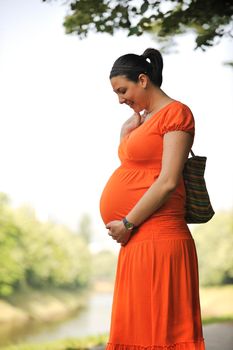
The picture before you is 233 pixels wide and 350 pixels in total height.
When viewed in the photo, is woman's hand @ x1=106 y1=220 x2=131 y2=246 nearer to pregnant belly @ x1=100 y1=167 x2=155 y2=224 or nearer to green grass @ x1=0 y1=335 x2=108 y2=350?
pregnant belly @ x1=100 y1=167 x2=155 y2=224

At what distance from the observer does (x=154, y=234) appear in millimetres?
1749

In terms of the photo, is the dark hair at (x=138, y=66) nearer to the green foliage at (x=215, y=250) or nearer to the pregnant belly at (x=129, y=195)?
the pregnant belly at (x=129, y=195)

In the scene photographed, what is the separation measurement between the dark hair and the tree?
1729mm

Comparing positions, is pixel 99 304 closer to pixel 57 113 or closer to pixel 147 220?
pixel 57 113

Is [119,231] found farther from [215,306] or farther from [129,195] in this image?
[215,306]

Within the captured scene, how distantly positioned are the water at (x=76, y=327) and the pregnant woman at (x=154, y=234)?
3474 millimetres

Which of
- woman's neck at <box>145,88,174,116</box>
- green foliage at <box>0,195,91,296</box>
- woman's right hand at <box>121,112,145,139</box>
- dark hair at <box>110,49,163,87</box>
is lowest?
woman's neck at <box>145,88,174,116</box>

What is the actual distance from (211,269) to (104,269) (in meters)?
1.03

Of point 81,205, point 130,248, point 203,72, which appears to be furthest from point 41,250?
point 130,248

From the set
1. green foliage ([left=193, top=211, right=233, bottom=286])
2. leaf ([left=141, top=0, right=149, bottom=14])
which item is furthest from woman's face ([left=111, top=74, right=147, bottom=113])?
green foliage ([left=193, top=211, right=233, bottom=286])

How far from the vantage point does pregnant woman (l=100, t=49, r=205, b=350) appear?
1.71 meters

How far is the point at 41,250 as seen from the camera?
18.2ft

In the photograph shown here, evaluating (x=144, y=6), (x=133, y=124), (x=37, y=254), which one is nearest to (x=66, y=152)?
(x=37, y=254)

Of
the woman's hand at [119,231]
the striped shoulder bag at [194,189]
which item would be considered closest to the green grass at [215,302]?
the striped shoulder bag at [194,189]
